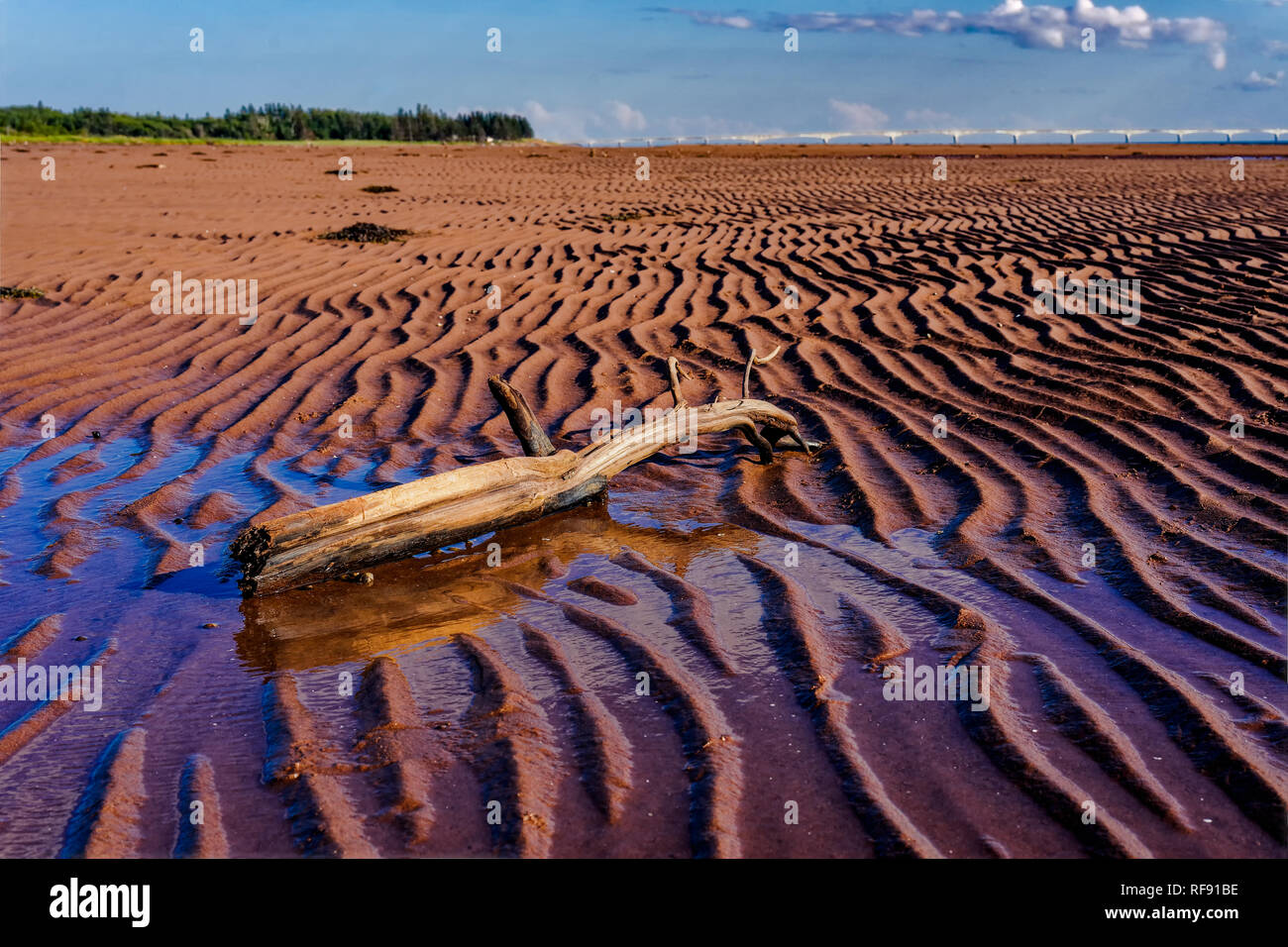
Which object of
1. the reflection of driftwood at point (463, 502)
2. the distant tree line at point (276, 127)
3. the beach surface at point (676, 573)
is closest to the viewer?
the beach surface at point (676, 573)

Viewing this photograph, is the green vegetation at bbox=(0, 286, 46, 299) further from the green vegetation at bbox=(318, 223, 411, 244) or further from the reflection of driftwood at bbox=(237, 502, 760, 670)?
the reflection of driftwood at bbox=(237, 502, 760, 670)

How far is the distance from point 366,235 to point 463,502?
812 centimetres

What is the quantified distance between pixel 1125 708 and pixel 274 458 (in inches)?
167

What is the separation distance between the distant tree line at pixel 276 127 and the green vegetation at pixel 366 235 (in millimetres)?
30309

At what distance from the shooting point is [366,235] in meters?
11.9

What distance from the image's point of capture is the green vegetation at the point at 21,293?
926 centimetres

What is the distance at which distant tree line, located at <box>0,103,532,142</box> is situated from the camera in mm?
42156

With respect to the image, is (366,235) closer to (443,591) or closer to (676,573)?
(443,591)

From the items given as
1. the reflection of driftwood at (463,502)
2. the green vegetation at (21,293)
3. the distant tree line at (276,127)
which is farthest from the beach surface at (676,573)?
the distant tree line at (276,127)

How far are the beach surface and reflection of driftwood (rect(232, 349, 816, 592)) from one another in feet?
0.41

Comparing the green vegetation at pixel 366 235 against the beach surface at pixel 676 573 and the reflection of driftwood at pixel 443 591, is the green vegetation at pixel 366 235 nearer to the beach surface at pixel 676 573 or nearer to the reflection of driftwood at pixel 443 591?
the beach surface at pixel 676 573

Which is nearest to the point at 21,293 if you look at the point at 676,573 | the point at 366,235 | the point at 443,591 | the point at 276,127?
the point at 366,235
